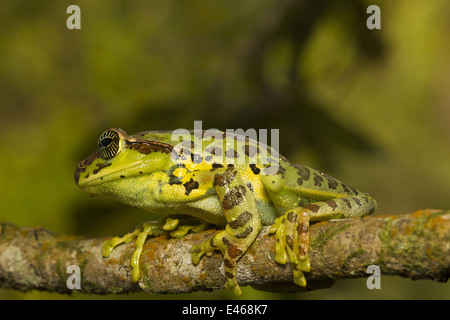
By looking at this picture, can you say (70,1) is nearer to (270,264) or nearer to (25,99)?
(25,99)

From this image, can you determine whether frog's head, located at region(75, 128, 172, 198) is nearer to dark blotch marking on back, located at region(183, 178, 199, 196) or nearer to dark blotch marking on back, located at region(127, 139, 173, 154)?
dark blotch marking on back, located at region(127, 139, 173, 154)

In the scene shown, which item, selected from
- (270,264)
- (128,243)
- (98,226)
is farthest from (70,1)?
(270,264)

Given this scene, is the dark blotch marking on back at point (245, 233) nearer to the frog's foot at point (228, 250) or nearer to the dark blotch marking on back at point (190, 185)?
the frog's foot at point (228, 250)

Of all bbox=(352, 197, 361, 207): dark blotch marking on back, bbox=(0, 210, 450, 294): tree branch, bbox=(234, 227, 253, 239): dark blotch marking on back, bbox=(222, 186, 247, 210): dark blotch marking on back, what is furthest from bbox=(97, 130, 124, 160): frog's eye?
bbox=(352, 197, 361, 207): dark blotch marking on back

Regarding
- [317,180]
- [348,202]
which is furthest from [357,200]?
[317,180]

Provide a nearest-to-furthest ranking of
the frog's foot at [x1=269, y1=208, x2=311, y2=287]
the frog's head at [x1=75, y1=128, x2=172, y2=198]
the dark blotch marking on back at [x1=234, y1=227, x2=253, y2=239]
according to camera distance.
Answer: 1. the frog's foot at [x1=269, y1=208, x2=311, y2=287]
2. the dark blotch marking on back at [x1=234, y1=227, x2=253, y2=239]
3. the frog's head at [x1=75, y1=128, x2=172, y2=198]

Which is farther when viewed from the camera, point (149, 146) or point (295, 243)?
point (149, 146)

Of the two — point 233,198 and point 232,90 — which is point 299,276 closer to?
point 233,198

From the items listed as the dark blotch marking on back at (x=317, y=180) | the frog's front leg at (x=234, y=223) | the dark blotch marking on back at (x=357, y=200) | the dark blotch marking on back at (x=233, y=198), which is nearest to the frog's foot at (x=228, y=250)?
the frog's front leg at (x=234, y=223)
